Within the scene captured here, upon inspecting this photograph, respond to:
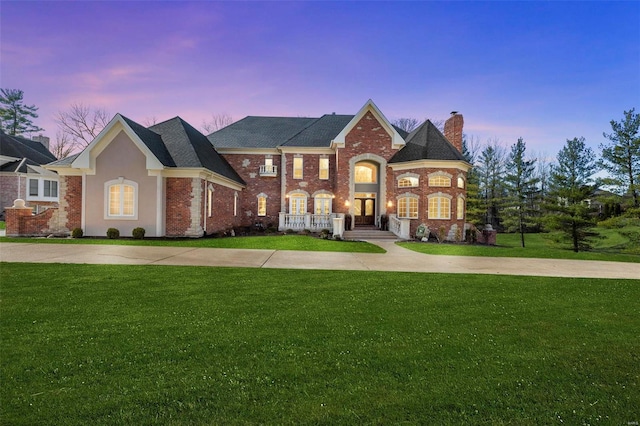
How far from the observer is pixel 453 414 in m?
2.83

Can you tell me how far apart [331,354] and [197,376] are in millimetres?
1600

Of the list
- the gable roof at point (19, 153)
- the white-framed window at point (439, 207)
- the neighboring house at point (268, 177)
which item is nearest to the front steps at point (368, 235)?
the neighboring house at point (268, 177)

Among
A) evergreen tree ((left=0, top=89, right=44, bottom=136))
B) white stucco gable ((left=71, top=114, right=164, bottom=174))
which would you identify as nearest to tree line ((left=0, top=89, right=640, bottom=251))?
evergreen tree ((left=0, top=89, right=44, bottom=136))

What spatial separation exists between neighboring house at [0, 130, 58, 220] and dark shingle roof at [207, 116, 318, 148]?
61.8ft

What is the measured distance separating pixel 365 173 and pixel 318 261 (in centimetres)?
1515

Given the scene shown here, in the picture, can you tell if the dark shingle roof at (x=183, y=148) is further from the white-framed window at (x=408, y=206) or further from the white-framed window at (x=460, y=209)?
the white-framed window at (x=460, y=209)

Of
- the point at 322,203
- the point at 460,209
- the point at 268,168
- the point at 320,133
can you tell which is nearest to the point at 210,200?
the point at 268,168

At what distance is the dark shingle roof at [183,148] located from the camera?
60.5 ft

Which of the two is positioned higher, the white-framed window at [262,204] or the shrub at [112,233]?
the white-framed window at [262,204]

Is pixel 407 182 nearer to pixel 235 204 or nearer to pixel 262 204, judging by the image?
pixel 262 204

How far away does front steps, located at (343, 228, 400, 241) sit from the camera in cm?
2092

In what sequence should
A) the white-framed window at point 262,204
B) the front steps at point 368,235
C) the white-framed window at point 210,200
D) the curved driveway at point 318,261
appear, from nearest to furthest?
the curved driveway at point 318,261
the white-framed window at point 210,200
the front steps at point 368,235
the white-framed window at point 262,204

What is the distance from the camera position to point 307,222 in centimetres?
2309

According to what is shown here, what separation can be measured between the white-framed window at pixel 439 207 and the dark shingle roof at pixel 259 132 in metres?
13.0
